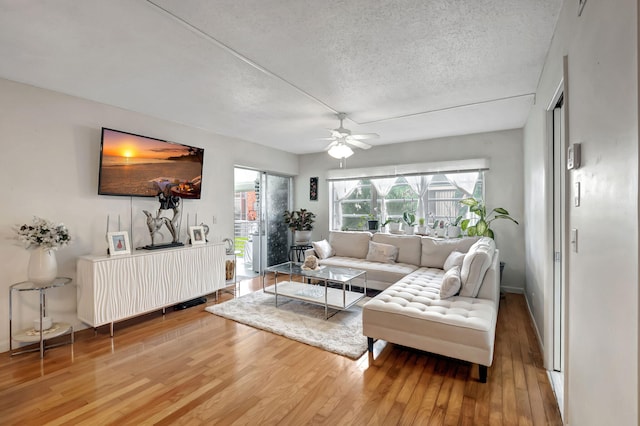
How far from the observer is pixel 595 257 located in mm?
1269

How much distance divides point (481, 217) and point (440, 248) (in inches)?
33.0

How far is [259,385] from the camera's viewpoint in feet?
7.42

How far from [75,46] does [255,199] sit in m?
3.87

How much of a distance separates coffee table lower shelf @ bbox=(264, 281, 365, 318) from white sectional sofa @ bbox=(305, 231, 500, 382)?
0.57 metres

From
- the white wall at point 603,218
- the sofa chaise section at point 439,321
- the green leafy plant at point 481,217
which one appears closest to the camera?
the white wall at point 603,218

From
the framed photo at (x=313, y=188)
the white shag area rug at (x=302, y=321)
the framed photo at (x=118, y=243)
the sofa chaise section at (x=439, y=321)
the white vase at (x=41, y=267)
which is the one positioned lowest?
the white shag area rug at (x=302, y=321)

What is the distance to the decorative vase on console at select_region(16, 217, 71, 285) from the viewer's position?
272 cm

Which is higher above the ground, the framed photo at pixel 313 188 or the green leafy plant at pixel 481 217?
the framed photo at pixel 313 188

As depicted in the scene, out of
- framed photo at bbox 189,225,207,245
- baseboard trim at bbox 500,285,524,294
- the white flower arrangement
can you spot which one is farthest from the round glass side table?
baseboard trim at bbox 500,285,524,294

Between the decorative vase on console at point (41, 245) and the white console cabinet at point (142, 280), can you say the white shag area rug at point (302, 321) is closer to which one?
the white console cabinet at point (142, 280)

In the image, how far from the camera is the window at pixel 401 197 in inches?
201

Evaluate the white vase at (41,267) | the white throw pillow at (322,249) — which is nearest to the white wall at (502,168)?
the white throw pillow at (322,249)

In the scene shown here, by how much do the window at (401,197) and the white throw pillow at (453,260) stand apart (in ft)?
4.20

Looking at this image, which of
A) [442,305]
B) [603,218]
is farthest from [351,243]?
[603,218]
